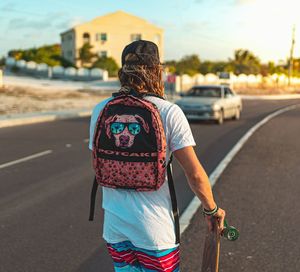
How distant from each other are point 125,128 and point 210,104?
15.8m

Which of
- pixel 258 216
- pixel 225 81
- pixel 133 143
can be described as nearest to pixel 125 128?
pixel 133 143

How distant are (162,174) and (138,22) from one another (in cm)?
8753

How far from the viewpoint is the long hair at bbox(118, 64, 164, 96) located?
2.22 meters

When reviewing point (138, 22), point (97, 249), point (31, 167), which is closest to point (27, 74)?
point (138, 22)

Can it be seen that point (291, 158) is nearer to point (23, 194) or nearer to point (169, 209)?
point (23, 194)

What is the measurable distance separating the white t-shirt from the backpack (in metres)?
0.04

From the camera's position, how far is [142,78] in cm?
222

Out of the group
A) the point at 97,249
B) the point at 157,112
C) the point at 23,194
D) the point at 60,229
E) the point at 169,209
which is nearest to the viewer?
the point at 157,112

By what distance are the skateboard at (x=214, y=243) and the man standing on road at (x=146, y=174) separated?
56mm

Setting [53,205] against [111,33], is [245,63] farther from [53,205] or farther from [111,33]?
[53,205]

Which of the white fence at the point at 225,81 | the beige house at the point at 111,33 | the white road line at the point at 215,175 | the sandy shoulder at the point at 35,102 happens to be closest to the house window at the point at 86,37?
the beige house at the point at 111,33

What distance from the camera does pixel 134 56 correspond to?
7.32ft

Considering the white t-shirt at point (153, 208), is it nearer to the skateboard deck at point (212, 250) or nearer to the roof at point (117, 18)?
the skateboard deck at point (212, 250)

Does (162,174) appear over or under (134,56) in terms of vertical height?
under
